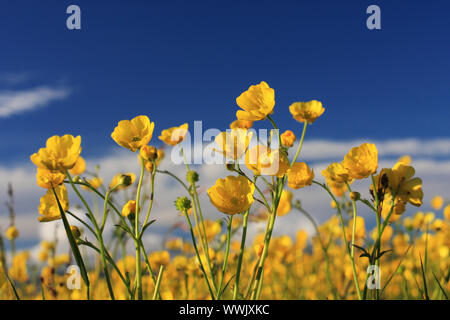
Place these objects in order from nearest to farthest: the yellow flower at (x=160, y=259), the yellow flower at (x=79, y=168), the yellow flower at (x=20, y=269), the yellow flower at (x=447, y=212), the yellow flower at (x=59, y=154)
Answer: the yellow flower at (x=59, y=154) → the yellow flower at (x=79, y=168) → the yellow flower at (x=160, y=259) → the yellow flower at (x=447, y=212) → the yellow flower at (x=20, y=269)

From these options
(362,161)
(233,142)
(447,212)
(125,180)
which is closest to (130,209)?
(125,180)

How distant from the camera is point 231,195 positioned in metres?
0.80

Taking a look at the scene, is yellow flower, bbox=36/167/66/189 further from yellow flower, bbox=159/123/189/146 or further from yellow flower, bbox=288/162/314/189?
yellow flower, bbox=288/162/314/189

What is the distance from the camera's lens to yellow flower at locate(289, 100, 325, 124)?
89 centimetres

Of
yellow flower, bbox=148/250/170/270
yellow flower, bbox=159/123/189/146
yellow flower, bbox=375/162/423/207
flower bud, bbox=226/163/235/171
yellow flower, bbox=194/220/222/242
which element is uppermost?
yellow flower, bbox=159/123/189/146

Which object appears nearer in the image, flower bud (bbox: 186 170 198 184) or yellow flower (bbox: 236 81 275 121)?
yellow flower (bbox: 236 81 275 121)

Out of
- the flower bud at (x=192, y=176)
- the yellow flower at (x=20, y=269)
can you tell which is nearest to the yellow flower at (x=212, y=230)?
the flower bud at (x=192, y=176)

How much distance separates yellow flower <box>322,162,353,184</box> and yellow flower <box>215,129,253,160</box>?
0.25 metres

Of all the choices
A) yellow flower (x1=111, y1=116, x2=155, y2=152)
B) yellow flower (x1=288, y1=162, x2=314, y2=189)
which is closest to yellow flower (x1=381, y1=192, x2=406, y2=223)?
yellow flower (x1=288, y1=162, x2=314, y2=189)

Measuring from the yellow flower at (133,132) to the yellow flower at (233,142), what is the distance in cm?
15

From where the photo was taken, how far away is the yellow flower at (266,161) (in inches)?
30.2

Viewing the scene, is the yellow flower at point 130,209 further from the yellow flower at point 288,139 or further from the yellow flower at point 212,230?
the yellow flower at point 212,230
